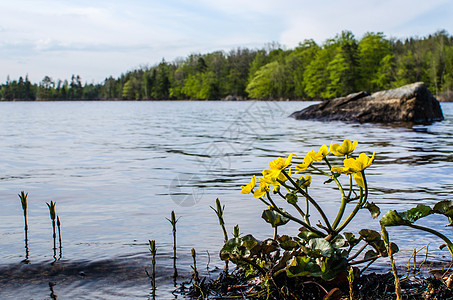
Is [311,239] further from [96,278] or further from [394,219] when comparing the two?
[96,278]

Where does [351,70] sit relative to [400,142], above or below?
above

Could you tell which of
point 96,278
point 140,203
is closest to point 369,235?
point 96,278

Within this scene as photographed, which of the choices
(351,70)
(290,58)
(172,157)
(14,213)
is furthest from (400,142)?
(290,58)

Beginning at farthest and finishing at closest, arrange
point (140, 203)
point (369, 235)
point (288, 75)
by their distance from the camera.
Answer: point (288, 75), point (140, 203), point (369, 235)

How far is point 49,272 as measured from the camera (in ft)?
8.96

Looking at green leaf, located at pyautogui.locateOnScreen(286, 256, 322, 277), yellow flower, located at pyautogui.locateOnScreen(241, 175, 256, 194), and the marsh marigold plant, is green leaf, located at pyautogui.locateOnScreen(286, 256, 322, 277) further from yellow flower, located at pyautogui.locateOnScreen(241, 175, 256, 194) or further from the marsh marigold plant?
yellow flower, located at pyautogui.locateOnScreen(241, 175, 256, 194)

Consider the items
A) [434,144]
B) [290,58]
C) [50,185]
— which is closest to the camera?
[50,185]

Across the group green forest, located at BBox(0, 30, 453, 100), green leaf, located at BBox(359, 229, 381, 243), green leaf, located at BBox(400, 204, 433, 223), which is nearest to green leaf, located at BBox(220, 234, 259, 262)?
green leaf, located at BBox(359, 229, 381, 243)

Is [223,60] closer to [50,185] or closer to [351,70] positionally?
[351,70]

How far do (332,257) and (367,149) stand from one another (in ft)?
27.0

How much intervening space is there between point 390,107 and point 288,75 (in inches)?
2349

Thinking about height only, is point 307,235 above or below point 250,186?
below

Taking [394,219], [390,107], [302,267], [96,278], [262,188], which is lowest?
[96,278]

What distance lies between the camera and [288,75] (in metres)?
75.7
